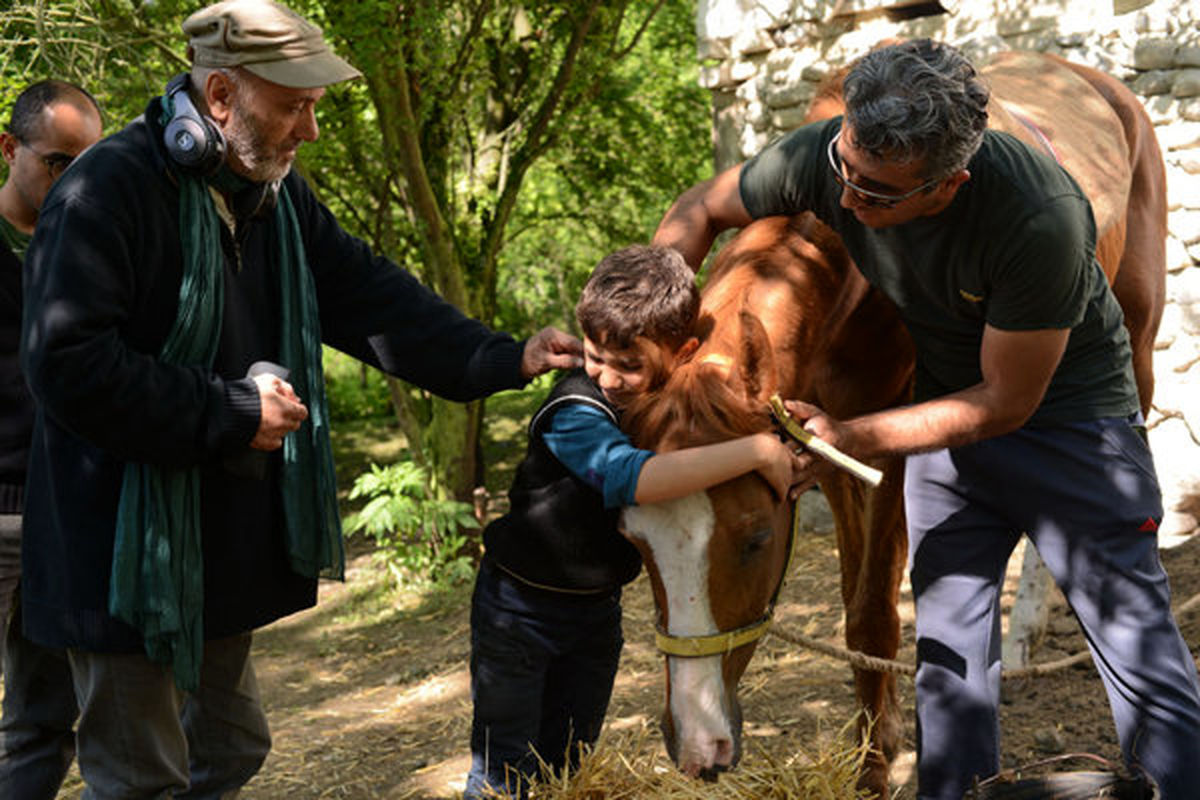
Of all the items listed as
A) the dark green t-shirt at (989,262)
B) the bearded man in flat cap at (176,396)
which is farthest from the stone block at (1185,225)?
the bearded man in flat cap at (176,396)

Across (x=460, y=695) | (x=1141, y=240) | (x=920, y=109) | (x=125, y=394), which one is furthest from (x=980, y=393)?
(x=460, y=695)

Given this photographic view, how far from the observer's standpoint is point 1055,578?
8.87 feet

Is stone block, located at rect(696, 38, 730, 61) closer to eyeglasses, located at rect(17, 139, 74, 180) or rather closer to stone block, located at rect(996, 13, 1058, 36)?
stone block, located at rect(996, 13, 1058, 36)

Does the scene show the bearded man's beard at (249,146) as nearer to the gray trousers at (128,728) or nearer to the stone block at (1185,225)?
the gray trousers at (128,728)

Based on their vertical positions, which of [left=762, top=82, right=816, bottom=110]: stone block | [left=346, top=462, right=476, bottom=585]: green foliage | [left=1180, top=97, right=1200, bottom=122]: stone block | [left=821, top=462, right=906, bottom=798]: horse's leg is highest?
[left=762, top=82, right=816, bottom=110]: stone block

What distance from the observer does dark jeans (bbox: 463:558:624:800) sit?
8.93 feet

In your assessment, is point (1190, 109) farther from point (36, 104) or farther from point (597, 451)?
point (36, 104)

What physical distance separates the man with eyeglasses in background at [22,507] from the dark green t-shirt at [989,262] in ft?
6.22

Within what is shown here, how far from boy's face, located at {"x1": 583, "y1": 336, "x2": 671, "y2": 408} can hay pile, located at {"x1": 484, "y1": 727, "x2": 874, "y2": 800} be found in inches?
37.7

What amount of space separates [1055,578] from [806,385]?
2.43ft

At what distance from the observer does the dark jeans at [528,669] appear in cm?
272

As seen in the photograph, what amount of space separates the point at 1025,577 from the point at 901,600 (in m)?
1.25

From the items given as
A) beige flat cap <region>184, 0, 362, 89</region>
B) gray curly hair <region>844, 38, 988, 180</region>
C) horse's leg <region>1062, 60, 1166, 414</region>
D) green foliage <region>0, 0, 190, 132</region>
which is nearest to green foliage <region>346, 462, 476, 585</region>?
green foliage <region>0, 0, 190, 132</region>

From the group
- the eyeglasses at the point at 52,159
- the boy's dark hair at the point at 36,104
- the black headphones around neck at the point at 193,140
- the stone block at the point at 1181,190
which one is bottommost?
the stone block at the point at 1181,190
